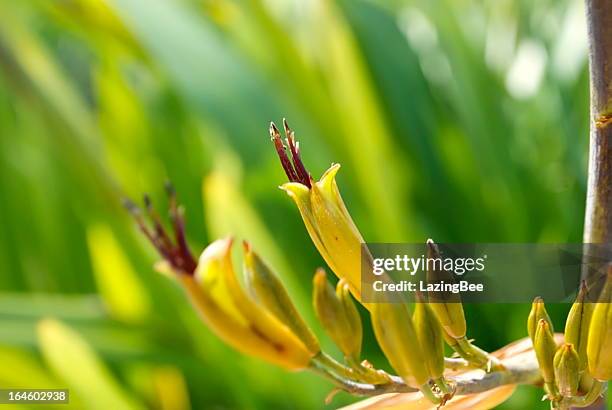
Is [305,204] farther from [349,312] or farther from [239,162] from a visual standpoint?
[239,162]

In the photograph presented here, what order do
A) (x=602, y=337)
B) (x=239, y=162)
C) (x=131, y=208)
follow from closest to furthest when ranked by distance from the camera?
(x=602, y=337), (x=131, y=208), (x=239, y=162)

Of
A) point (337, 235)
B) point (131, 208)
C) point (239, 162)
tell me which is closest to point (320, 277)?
point (337, 235)

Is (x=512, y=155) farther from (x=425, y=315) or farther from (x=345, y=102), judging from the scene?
(x=425, y=315)

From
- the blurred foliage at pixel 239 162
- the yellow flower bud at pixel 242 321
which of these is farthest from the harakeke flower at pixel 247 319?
the blurred foliage at pixel 239 162

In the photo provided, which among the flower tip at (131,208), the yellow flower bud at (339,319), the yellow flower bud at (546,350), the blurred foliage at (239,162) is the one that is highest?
the blurred foliage at (239,162)

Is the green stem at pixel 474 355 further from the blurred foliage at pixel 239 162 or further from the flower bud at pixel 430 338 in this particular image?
the blurred foliage at pixel 239 162

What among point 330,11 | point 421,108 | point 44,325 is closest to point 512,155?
point 421,108

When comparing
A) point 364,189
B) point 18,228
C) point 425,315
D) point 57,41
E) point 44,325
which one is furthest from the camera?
point 57,41
